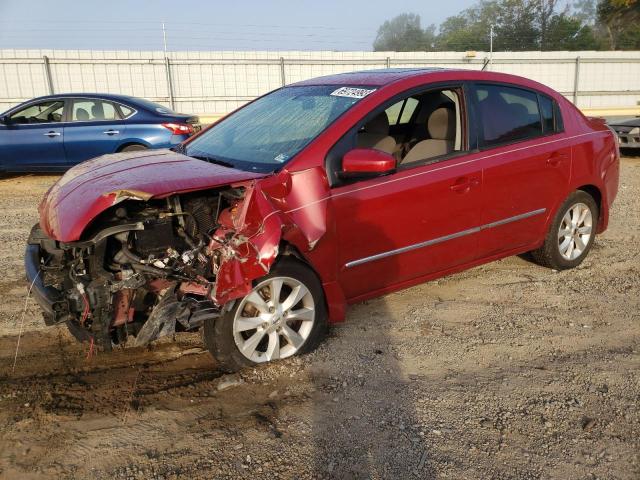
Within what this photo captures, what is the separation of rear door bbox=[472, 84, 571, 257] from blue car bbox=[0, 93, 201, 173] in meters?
6.12

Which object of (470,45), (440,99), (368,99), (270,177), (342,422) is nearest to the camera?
(342,422)

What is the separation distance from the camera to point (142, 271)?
10.1 feet

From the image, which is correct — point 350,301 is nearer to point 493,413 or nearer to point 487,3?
point 493,413

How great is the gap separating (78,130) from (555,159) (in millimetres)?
7663

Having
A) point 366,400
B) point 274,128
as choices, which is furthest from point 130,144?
point 366,400

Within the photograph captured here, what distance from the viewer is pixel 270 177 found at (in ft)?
11.1

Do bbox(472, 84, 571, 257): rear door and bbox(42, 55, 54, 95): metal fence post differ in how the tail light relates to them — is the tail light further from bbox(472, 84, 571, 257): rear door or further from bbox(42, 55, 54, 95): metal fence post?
bbox(42, 55, 54, 95): metal fence post

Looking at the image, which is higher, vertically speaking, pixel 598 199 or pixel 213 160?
pixel 213 160

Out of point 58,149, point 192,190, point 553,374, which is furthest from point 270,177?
point 58,149

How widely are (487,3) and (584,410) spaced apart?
5727 centimetres

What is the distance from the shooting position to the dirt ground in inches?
104

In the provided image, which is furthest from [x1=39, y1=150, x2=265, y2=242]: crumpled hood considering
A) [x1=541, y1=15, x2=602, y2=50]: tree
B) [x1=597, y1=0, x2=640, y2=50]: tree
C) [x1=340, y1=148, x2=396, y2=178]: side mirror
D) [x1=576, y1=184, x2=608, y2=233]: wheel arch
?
[x1=597, y1=0, x2=640, y2=50]: tree

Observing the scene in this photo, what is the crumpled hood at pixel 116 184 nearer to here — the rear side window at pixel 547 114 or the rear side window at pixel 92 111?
the rear side window at pixel 547 114

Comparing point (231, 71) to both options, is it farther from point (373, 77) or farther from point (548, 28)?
point (548, 28)
